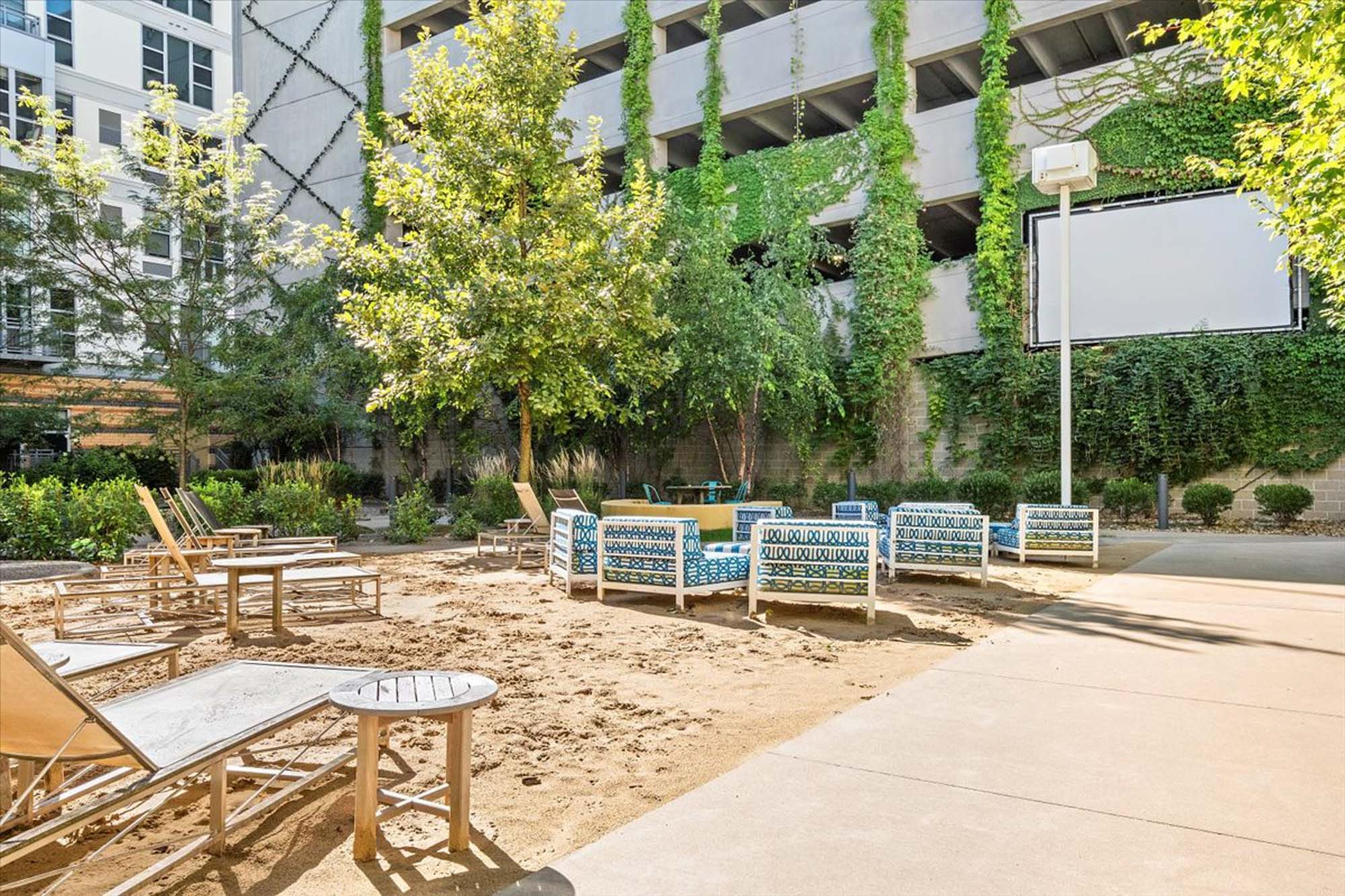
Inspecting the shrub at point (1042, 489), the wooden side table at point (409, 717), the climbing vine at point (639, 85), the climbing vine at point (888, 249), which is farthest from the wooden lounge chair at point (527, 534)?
the climbing vine at point (639, 85)

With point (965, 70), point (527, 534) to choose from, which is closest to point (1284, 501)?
point (965, 70)

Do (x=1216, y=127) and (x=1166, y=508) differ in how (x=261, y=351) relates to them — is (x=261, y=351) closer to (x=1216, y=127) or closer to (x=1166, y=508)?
(x=1166, y=508)

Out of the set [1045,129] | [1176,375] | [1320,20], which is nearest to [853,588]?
[1320,20]

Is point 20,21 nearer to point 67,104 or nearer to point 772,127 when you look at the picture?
point 67,104

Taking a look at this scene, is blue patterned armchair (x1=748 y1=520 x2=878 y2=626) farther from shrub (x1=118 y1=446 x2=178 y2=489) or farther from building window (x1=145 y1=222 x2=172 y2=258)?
shrub (x1=118 y1=446 x2=178 y2=489)

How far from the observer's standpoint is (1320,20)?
569 cm

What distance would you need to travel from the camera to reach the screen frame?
14.5 metres

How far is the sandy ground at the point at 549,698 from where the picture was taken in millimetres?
2730

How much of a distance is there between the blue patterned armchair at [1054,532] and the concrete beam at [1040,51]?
10.9 meters

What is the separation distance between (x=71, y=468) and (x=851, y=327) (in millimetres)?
15914

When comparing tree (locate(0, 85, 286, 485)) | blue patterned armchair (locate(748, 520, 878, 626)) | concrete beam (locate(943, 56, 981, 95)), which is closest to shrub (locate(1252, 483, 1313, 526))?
concrete beam (locate(943, 56, 981, 95))

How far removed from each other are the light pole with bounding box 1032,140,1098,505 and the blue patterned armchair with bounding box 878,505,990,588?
3.08 meters

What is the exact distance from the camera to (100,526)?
10.1 meters

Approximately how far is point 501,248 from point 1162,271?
11703 mm
